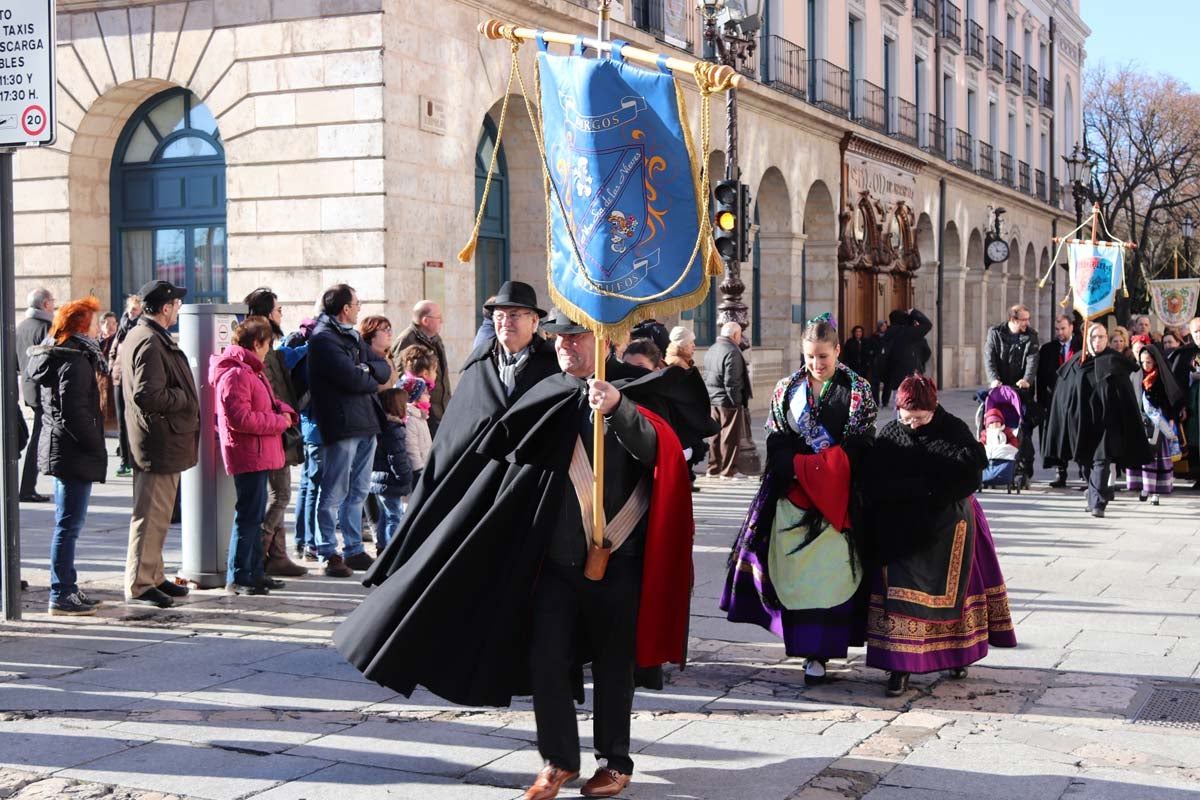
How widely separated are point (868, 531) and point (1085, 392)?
22.9ft

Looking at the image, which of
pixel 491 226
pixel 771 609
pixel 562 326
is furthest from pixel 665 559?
pixel 491 226

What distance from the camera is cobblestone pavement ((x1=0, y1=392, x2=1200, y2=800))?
16.3ft

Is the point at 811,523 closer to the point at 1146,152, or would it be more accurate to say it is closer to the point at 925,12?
the point at 925,12

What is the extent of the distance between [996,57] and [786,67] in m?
17.3

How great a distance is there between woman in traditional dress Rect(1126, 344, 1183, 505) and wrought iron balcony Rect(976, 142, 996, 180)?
26.1 meters

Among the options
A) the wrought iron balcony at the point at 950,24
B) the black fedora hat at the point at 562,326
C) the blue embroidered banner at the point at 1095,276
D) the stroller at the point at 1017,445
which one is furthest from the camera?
the wrought iron balcony at the point at 950,24

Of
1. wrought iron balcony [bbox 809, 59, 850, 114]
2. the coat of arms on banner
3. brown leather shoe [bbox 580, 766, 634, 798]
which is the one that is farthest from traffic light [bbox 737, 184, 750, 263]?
the coat of arms on banner

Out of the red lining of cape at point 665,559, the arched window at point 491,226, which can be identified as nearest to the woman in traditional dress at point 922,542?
the red lining of cape at point 665,559

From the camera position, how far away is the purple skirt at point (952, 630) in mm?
6102

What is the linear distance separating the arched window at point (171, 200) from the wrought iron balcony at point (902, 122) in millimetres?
18858

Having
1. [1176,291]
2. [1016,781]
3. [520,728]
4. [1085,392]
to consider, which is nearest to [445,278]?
[1085,392]

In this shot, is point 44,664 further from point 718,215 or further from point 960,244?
point 960,244

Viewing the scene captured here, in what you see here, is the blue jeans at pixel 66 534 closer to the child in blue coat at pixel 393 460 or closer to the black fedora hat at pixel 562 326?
the child in blue coat at pixel 393 460

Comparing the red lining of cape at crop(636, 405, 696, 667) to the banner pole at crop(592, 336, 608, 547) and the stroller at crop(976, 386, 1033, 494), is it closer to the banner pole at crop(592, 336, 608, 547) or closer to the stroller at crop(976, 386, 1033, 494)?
the banner pole at crop(592, 336, 608, 547)
